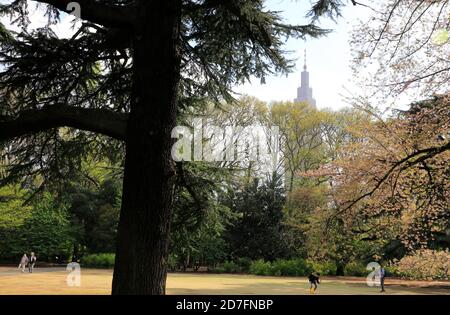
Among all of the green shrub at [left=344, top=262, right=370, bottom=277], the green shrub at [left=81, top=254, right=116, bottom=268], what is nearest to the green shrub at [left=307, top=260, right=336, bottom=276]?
the green shrub at [left=344, top=262, right=370, bottom=277]

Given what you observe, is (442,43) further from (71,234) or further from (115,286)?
(71,234)

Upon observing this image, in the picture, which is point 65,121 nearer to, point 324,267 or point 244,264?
point 324,267

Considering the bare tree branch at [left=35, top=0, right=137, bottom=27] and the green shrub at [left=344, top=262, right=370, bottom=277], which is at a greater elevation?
the bare tree branch at [left=35, top=0, right=137, bottom=27]

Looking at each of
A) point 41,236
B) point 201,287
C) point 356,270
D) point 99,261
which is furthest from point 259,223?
point 41,236

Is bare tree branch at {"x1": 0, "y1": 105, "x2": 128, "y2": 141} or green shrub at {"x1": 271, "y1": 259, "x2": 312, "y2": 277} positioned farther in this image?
green shrub at {"x1": 271, "y1": 259, "x2": 312, "y2": 277}

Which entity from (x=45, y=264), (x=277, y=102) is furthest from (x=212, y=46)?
(x=45, y=264)

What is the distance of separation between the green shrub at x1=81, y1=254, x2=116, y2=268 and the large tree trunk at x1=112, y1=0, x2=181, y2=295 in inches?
1117

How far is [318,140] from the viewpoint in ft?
113

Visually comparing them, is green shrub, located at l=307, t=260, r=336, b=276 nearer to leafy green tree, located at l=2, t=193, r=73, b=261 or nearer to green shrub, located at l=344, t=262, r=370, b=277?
green shrub, located at l=344, t=262, r=370, b=277

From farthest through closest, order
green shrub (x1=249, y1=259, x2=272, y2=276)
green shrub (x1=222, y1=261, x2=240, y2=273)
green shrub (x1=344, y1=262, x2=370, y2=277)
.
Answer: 1. green shrub (x1=222, y1=261, x2=240, y2=273)
2. green shrub (x1=249, y1=259, x2=272, y2=276)
3. green shrub (x1=344, y1=262, x2=370, y2=277)

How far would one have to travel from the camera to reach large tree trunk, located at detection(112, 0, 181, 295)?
140 inches

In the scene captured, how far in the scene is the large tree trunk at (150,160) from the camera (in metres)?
3.57

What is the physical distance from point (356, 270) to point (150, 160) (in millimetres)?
27191

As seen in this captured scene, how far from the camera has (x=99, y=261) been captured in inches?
1216
